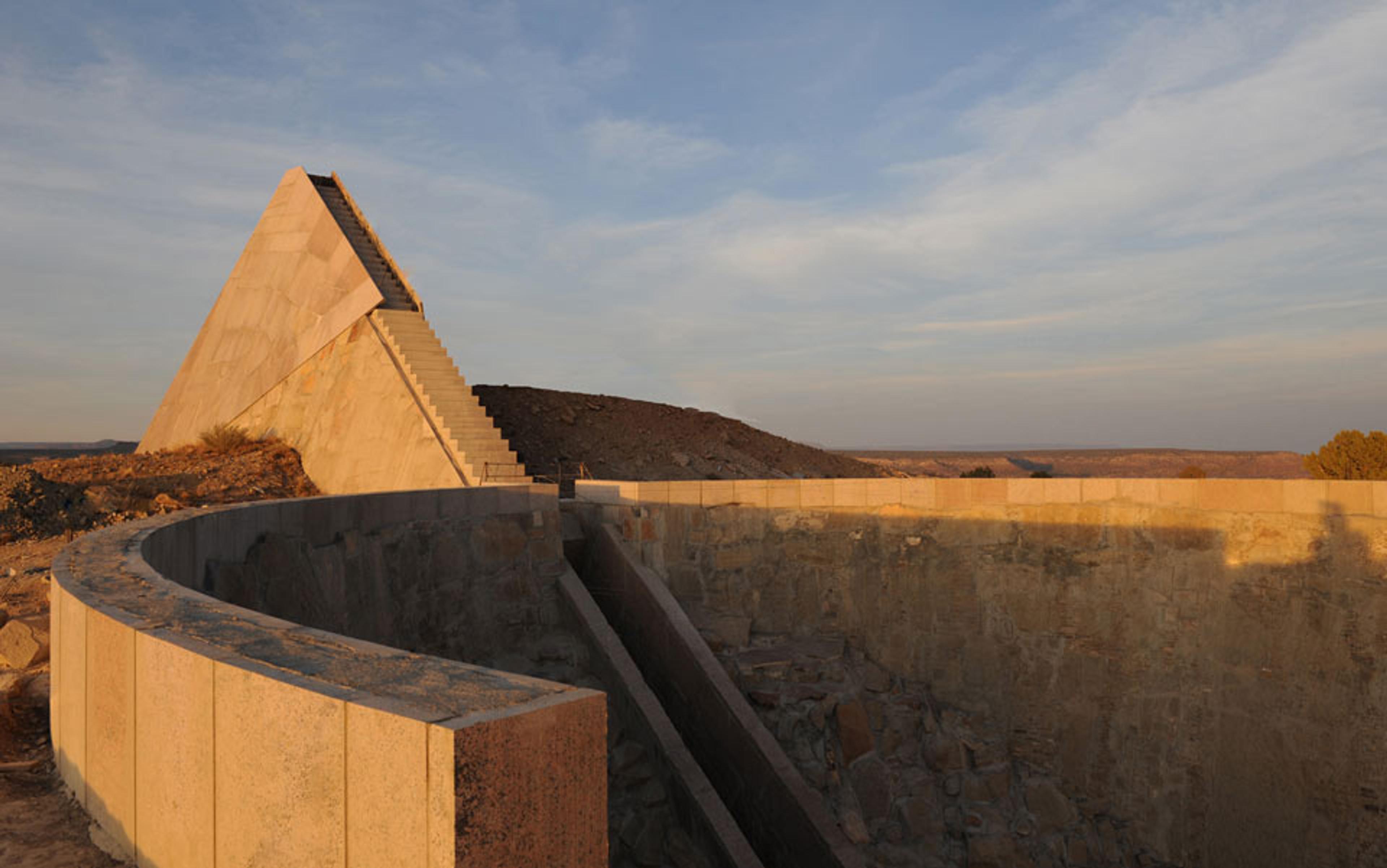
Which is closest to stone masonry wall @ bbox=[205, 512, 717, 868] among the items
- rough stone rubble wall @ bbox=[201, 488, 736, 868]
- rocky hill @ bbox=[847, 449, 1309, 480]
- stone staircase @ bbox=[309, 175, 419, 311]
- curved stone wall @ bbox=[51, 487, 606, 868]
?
rough stone rubble wall @ bbox=[201, 488, 736, 868]

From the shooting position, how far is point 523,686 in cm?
262

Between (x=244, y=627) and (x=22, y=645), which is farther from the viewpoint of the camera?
(x=22, y=645)

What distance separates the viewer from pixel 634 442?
2670cm

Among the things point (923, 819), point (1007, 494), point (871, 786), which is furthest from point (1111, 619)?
point (871, 786)

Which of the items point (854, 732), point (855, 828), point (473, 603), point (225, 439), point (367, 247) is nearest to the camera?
point (855, 828)

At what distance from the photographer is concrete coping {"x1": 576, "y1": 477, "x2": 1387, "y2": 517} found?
9.58 m

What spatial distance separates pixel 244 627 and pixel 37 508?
9438 mm

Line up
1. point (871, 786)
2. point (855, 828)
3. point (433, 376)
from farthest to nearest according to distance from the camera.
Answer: point (433, 376) < point (871, 786) < point (855, 828)

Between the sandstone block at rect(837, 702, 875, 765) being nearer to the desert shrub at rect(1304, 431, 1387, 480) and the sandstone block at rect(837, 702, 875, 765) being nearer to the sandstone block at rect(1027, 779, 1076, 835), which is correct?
the sandstone block at rect(1027, 779, 1076, 835)

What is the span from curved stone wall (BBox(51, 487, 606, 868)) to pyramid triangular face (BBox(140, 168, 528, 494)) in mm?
10938

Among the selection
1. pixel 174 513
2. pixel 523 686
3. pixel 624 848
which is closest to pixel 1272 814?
pixel 624 848

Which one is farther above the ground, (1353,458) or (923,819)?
(1353,458)

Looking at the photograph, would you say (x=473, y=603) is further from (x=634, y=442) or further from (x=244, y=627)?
(x=634, y=442)

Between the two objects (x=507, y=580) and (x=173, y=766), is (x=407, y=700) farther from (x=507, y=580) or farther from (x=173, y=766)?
(x=507, y=580)
